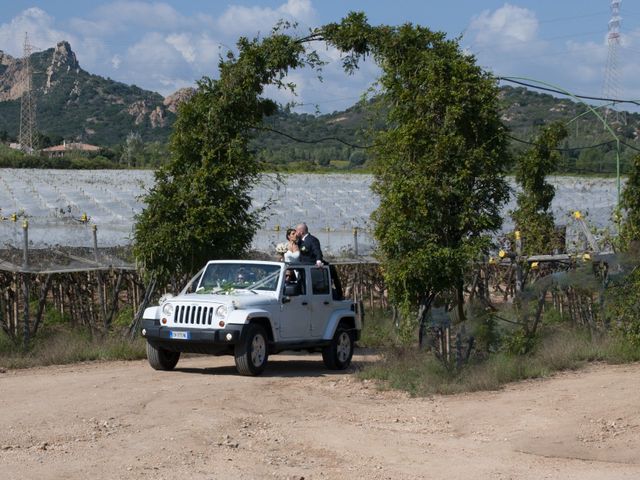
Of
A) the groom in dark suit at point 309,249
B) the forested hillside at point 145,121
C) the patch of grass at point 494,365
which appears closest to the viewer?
the patch of grass at point 494,365

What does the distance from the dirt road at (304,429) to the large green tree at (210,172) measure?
3.62 m

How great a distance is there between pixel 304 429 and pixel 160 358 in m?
5.02

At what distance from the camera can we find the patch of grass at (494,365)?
46.5 ft

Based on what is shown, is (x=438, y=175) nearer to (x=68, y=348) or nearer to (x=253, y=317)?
(x=253, y=317)

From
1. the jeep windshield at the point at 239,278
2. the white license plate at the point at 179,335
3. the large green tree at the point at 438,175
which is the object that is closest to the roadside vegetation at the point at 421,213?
the large green tree at the point at 438,175

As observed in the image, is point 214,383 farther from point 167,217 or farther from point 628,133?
point 628,133

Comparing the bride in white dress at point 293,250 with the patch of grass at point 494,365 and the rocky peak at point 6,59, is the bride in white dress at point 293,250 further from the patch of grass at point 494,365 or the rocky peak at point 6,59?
the rocky peak at point 6,59

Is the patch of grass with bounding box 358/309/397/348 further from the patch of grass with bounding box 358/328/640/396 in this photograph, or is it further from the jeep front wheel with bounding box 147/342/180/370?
the jeep front wheel with bounding box 147/342/180/370

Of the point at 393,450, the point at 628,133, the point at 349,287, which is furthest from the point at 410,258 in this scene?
the point at 628,133

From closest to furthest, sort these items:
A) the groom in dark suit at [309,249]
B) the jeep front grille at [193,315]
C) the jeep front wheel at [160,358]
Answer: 1. the jeep front grille at [193,315]
2. the jeep front wheel at [160,358]
3. the groom in dark suit at [309,249]

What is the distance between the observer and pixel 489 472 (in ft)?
30.5

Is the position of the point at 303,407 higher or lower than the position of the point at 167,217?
lower

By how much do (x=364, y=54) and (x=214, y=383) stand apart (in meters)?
7.21

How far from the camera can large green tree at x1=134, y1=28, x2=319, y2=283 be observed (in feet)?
59.9
